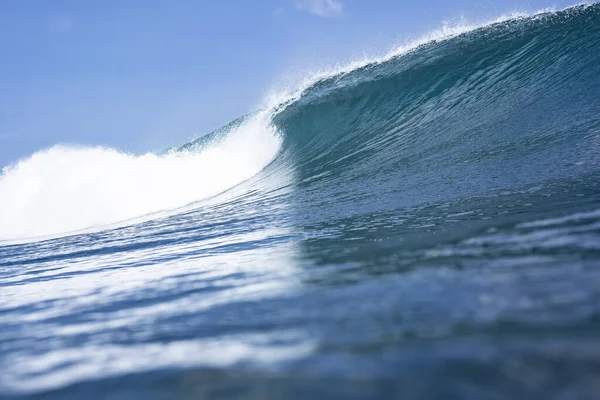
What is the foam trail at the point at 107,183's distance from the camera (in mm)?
10117

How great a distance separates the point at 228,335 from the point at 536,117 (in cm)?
762

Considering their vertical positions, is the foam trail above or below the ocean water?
above

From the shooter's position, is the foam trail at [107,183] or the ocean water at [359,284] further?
the foam trail at [107,183]

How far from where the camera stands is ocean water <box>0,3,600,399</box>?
1170 millimetres

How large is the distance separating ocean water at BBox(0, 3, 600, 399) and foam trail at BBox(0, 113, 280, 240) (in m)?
1.32

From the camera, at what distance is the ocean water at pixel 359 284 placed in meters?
1.17

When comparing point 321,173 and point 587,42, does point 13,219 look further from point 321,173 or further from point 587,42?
point 587,42

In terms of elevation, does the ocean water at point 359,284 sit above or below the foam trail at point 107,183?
below

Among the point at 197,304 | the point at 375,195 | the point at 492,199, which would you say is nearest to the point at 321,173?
the point at 375,195

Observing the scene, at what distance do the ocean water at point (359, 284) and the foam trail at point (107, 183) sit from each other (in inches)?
52.1

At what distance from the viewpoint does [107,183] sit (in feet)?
36.9

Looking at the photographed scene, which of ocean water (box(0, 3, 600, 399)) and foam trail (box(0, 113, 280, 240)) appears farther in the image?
foam trail (box(0, 113, 280, 240))

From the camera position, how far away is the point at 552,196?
3.52 metres

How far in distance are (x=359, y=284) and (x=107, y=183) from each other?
33.4 ft
